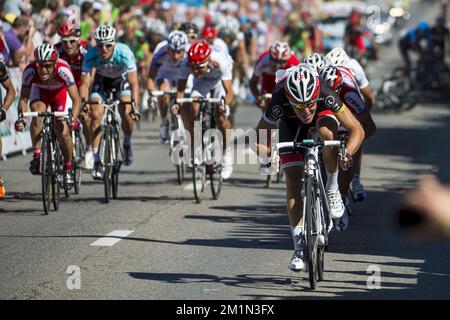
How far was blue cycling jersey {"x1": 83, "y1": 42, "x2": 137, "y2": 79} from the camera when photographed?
633 inches

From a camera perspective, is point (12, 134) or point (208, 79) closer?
point (208, 79)

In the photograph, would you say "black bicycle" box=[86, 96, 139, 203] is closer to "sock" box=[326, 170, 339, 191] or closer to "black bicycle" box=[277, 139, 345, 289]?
"sock" box=[326, 170, 339, 191]

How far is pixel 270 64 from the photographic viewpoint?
56.1ft

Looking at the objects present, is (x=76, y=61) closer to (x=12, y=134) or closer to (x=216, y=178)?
(x=216, y=178)

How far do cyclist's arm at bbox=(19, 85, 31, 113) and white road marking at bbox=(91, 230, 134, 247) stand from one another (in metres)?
2.20

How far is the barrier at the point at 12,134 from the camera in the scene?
19734 mm

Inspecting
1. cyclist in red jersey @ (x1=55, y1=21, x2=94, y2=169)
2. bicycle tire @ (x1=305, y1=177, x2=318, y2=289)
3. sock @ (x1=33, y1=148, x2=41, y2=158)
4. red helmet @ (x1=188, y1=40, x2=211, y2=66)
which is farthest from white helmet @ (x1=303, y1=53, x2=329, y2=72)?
cyclist in red jersey @ (x1=55, y1=21, x2=94, y2=169)

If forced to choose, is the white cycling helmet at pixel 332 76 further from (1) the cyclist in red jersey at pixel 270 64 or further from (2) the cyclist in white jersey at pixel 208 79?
(1) the cyclist in red jersey at pixel 270 64

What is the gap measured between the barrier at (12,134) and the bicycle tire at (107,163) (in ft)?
14.2

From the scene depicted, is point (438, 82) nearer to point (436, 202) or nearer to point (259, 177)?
point (259, 177)

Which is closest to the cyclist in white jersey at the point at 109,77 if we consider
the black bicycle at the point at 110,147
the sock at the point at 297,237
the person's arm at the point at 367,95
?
the black bicycle at the point at 110,147

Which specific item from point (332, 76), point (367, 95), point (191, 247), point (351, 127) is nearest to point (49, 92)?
point (367, 95)

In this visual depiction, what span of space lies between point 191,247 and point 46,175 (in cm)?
272
